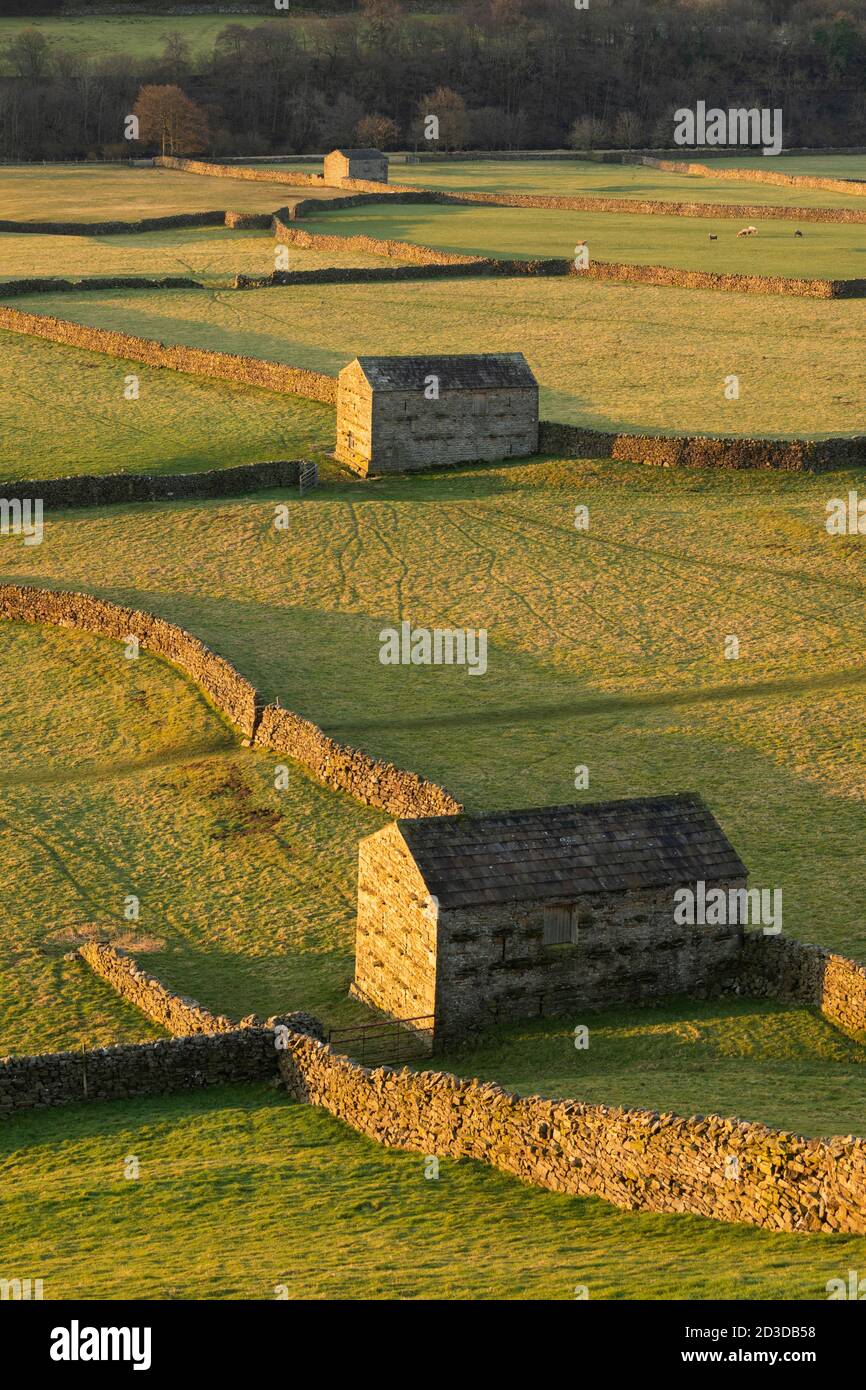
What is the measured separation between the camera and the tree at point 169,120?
154 metres

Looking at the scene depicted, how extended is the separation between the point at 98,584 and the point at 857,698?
20.2 m

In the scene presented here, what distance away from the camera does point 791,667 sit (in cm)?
4284

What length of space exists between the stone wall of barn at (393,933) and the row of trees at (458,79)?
453ft

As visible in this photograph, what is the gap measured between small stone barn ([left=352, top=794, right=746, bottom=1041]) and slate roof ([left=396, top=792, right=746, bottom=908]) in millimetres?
20

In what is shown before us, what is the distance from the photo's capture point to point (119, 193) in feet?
433

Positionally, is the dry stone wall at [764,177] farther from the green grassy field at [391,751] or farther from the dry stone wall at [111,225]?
the green grassy field at [391,751]

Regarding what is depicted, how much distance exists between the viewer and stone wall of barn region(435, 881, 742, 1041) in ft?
86.5

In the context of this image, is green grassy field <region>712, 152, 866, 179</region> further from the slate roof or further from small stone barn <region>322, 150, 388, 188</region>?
the slate roof

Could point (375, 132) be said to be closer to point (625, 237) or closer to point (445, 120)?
point (445, 120)

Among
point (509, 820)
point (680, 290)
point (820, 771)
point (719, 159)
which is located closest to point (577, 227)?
point (680, 290)

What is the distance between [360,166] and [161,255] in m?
33.5

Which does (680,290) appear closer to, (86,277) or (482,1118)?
(86,277)

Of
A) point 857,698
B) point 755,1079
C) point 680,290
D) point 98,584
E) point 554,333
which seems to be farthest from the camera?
point 680,290

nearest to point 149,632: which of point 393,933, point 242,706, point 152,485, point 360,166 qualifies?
point 242,706
